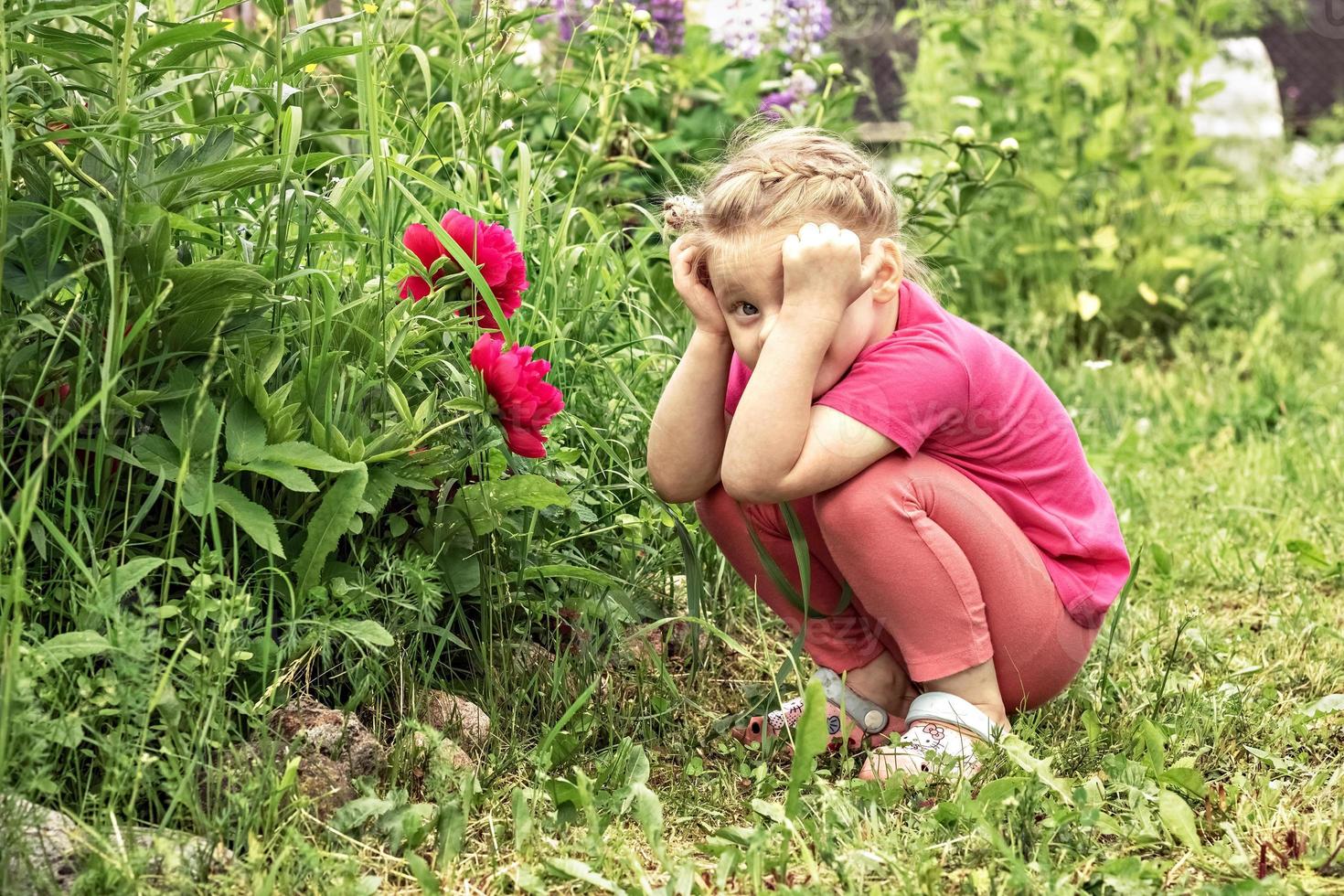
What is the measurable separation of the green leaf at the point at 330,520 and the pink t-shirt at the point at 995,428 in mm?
537

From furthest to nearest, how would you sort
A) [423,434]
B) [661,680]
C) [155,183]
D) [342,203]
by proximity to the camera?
[661,680]
[342,203]
[423,434]
[155,183]

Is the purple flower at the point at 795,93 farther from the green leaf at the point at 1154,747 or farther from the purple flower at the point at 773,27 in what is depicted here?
the green leaf at the point at 1154,747

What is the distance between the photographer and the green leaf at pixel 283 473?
5.10 feet

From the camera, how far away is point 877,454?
1701 millimetres

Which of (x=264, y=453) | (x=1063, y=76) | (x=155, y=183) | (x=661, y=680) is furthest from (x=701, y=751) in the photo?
(x=1063, y=76)

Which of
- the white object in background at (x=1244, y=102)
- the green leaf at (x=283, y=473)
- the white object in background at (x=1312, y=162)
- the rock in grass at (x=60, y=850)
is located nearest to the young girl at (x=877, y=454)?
the green leaf at (x=283, y=473)

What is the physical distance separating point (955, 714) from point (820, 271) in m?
0.58

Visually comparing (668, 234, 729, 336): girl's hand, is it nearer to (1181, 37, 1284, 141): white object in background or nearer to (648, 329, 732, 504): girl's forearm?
(648, 329, 732, 504): girl's forearm

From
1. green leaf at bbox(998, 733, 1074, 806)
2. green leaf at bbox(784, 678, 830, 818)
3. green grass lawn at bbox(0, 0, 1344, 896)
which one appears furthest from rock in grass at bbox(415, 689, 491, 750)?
green leaf at bbox(998, 733, 1074, 806)

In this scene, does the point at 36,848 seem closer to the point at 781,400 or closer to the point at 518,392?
the point at 518,392

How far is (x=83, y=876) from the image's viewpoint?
130 cm

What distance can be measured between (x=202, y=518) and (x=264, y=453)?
10 centimetres

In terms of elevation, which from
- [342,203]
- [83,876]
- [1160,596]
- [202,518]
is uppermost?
[342,203]

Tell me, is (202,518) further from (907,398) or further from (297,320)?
(907,398)
